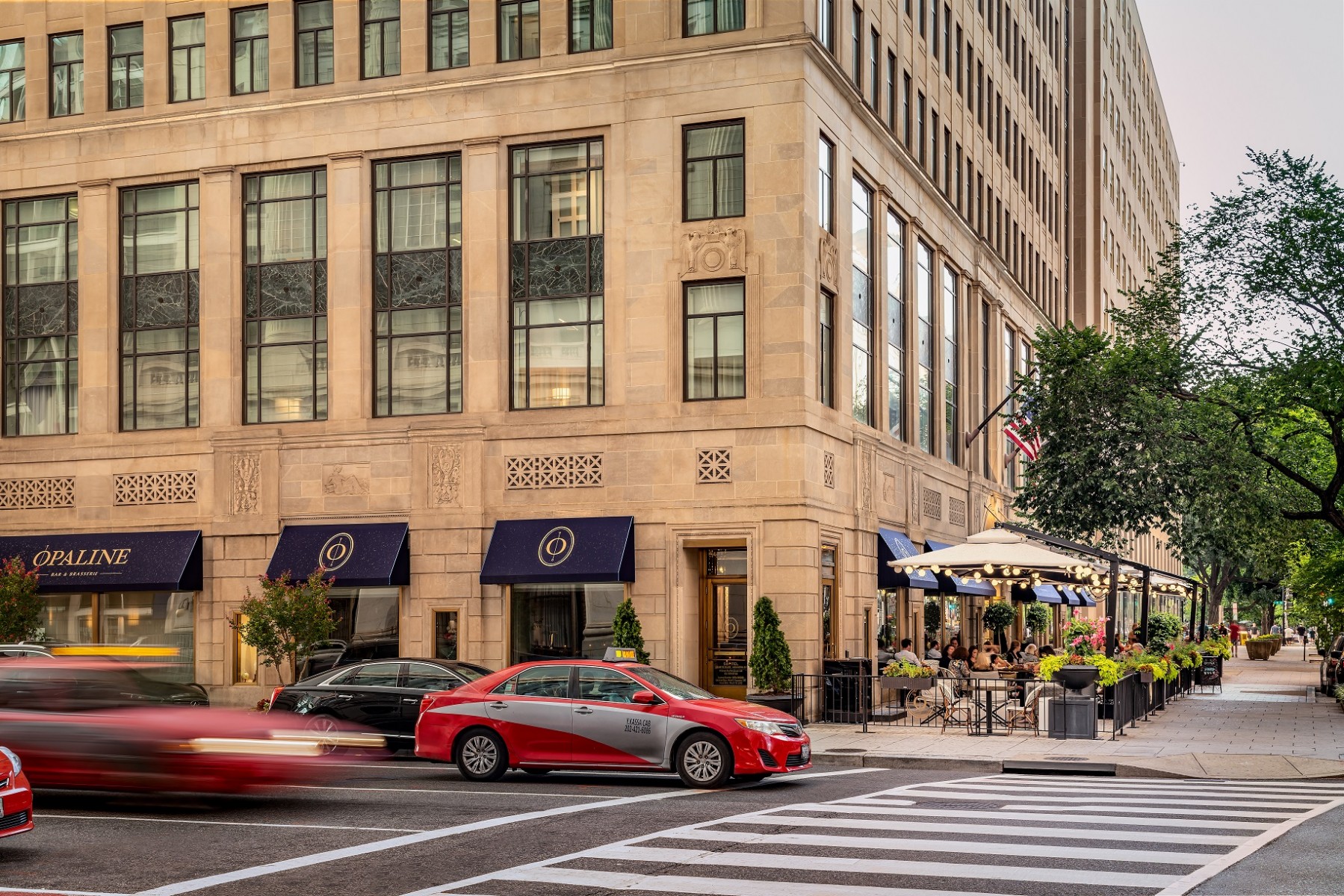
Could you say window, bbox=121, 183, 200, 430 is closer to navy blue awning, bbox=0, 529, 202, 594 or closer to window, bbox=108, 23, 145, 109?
window, bbox=108, 23, 145, 109

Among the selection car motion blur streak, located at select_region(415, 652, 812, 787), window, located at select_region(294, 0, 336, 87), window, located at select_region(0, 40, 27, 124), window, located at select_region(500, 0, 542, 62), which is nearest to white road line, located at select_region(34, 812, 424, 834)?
car motion blur streak, located at select_region(415, 652, 812, 787)

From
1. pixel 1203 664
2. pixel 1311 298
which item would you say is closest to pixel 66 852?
pixel 1311 298

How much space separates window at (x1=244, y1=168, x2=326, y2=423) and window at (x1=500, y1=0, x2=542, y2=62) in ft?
16.6

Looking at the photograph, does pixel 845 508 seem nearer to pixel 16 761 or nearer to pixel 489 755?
pixel 489 755

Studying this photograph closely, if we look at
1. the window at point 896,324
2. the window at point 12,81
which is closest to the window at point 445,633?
the window at point 896,324

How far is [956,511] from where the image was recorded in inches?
1705

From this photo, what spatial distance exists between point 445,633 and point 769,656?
7.45m

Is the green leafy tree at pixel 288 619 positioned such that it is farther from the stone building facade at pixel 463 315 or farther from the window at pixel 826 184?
the window at pixel 826 184

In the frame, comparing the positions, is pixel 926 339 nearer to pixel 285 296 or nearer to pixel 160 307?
pixel 285 296

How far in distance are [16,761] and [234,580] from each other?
2138 cm

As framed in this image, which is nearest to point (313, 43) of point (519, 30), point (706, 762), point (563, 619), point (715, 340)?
point (519, 30)

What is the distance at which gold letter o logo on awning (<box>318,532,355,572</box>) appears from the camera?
3188cm

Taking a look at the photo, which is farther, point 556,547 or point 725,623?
point 556,547

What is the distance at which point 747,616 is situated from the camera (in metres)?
29.7
